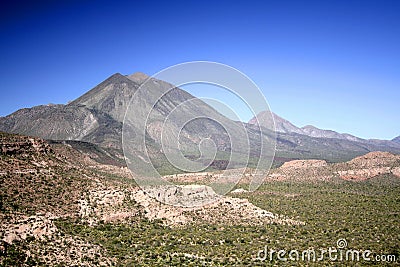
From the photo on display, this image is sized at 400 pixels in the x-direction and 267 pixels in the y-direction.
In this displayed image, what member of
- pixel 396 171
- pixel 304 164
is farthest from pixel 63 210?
pixel 396 171

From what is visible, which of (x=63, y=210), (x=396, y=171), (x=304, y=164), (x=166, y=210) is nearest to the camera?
(x=63, y=210)

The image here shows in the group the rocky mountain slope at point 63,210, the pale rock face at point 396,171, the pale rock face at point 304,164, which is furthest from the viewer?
the pale rock face at point 304,164

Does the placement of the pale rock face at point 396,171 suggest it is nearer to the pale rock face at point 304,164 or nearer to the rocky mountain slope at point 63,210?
the pale rock face at point 304,164

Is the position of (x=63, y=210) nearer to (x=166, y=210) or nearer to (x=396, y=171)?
(x=166, y=210)

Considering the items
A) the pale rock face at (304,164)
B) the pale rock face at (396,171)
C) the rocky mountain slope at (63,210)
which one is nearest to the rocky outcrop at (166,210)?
the rocky mountain slope at (63,210)

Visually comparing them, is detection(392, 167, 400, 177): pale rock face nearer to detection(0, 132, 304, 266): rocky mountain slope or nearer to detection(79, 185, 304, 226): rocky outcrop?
detection(79, 185, 304, 226): rocky outcrop

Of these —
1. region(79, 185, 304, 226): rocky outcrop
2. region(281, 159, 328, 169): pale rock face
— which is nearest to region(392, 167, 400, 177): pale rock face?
region(281, 159, 328, 169): pale rock face

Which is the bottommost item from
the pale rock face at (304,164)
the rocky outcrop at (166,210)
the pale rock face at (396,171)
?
the rocky outcrop at (166,210)

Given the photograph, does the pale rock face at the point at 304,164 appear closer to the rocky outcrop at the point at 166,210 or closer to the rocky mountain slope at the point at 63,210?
the rocky mountain slope at the point at 63,210

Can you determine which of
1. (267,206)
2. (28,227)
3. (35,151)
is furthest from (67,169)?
(267,206)

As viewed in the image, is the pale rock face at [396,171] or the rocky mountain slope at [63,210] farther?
the pale rock face at [396,171]

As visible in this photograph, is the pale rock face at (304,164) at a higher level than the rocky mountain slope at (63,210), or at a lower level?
higher

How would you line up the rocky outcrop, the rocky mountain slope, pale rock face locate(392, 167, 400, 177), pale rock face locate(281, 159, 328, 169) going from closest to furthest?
the rocky mountain slope
the rocky outcrop
pale rock face locate(392, 167, 400, 177)
pale rock face locate(281, 159, 328, 169)

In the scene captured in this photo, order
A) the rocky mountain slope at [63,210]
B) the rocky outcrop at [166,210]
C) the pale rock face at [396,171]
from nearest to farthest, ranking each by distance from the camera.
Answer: the rocky mountain slope at [63,210], the rocky outcrop at [166,210], the pale rock face at [396,171]
